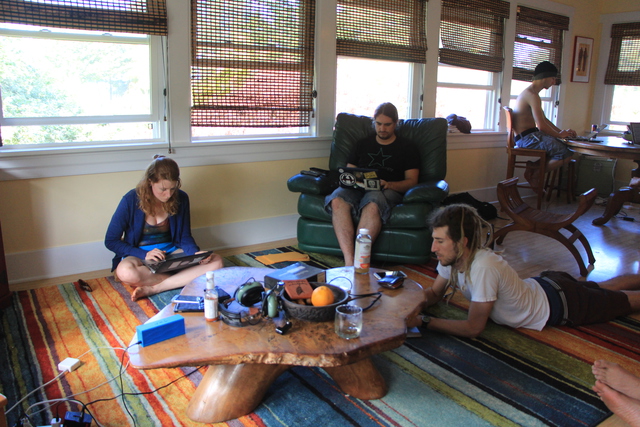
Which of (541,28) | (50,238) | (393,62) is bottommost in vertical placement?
(50,238)

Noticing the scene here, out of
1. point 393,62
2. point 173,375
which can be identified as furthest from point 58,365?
point 393,62

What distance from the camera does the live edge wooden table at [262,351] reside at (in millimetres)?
1531

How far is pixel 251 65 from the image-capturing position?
3578 mm

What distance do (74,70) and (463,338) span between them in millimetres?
2693

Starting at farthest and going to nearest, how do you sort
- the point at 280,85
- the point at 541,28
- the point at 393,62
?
the point at 541,28 → the point at 393,62 → the point at 280,85

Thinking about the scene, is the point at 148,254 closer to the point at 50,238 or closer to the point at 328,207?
the point at 50,238

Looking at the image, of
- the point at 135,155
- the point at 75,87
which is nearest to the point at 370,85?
the point at 135,155

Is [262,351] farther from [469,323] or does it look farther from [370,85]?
[370,85]

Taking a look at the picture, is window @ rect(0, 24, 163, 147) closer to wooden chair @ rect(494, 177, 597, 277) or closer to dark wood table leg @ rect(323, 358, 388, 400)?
dark wood table leg @ rect(323, 358, 388, 400)

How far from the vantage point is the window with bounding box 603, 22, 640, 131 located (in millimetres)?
6148

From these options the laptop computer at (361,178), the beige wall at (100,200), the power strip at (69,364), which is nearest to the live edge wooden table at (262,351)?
the power strip at (69,364)

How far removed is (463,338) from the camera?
239cm

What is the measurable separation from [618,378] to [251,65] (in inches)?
115

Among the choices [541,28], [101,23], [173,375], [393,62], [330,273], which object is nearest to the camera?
[173,375]
